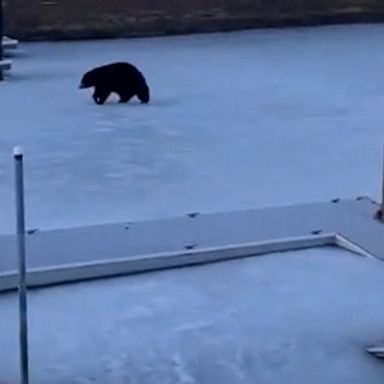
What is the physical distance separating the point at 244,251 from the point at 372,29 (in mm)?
5269

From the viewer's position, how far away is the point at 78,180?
4.11 m

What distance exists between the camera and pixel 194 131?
494 cm

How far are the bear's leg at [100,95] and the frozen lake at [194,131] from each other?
1.8 inches

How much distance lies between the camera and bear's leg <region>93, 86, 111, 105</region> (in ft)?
17.5

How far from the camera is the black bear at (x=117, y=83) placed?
528 cm

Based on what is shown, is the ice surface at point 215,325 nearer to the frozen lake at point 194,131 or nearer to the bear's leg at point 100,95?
the frozen lake at point 194,131

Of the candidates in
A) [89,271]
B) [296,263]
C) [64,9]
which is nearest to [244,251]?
[296,263]

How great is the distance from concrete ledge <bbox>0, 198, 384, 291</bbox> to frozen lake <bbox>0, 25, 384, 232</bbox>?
16 cm

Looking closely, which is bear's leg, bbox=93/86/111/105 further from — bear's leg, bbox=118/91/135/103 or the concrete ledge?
the concrete ledge

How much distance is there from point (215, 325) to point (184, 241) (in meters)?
0.57

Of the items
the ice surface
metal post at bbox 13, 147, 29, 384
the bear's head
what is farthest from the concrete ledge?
the bear's head

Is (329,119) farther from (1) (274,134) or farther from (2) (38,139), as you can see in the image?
(2) (38,139)

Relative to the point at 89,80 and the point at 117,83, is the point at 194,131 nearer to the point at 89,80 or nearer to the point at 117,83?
the point at 117,83

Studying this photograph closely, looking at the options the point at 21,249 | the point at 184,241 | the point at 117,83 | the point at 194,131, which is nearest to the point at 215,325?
the point at 184,241
